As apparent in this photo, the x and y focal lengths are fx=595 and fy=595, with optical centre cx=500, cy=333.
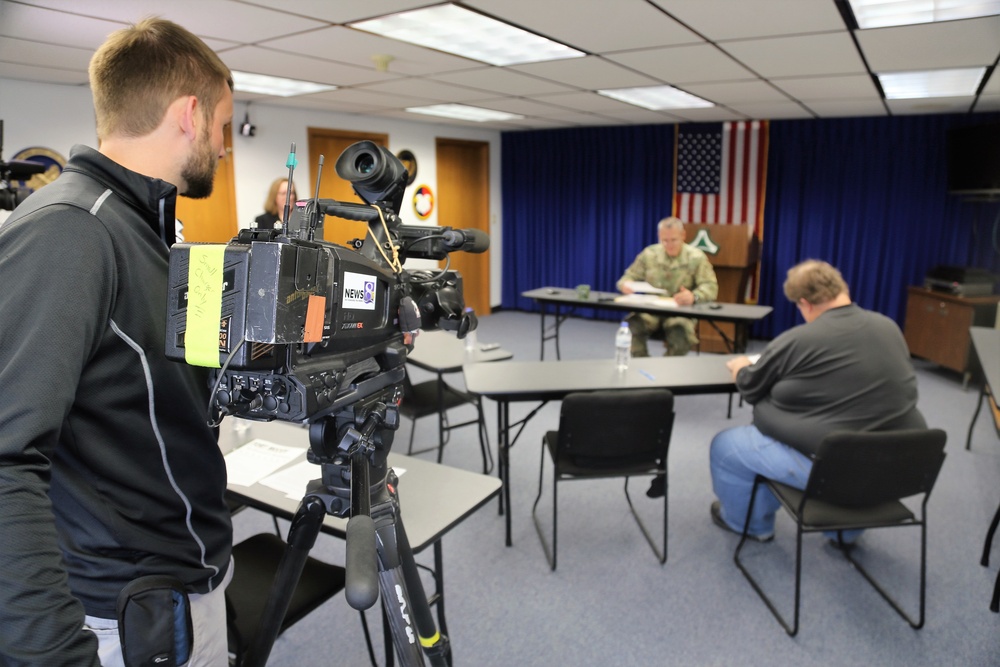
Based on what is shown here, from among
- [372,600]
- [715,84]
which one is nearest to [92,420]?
[372,600]

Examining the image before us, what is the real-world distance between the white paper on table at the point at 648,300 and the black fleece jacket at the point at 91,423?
12.6 ft

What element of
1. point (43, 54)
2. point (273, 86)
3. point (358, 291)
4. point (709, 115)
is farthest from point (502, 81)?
point (358, 291)

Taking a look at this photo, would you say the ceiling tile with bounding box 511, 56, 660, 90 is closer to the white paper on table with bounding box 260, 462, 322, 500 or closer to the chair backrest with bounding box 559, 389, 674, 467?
the chair backrest with bounding box 559, 389, 674, 467

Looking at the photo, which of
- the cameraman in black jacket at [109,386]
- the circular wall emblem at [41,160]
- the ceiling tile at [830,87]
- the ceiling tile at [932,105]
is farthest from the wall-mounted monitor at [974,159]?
the circular wall emblem at [41,160]

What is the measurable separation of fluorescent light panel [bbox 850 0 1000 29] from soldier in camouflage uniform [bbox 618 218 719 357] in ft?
7.38

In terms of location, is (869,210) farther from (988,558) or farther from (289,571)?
(289,571)

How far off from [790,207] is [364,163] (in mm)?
6285

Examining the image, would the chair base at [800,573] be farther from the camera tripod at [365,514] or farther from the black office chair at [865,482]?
the camera tripod at [365,514]

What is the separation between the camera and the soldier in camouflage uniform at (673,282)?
4599mm

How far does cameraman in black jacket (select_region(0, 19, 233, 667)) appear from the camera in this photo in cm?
Result: 64

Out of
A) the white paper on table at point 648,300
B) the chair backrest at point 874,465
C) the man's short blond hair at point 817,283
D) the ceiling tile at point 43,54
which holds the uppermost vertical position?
the ceiling tile at point 43,54

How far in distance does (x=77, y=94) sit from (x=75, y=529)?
181 inches

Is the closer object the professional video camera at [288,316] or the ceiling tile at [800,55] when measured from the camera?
the professional video camera at [288,316]

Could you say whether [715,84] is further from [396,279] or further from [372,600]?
[372,600]
